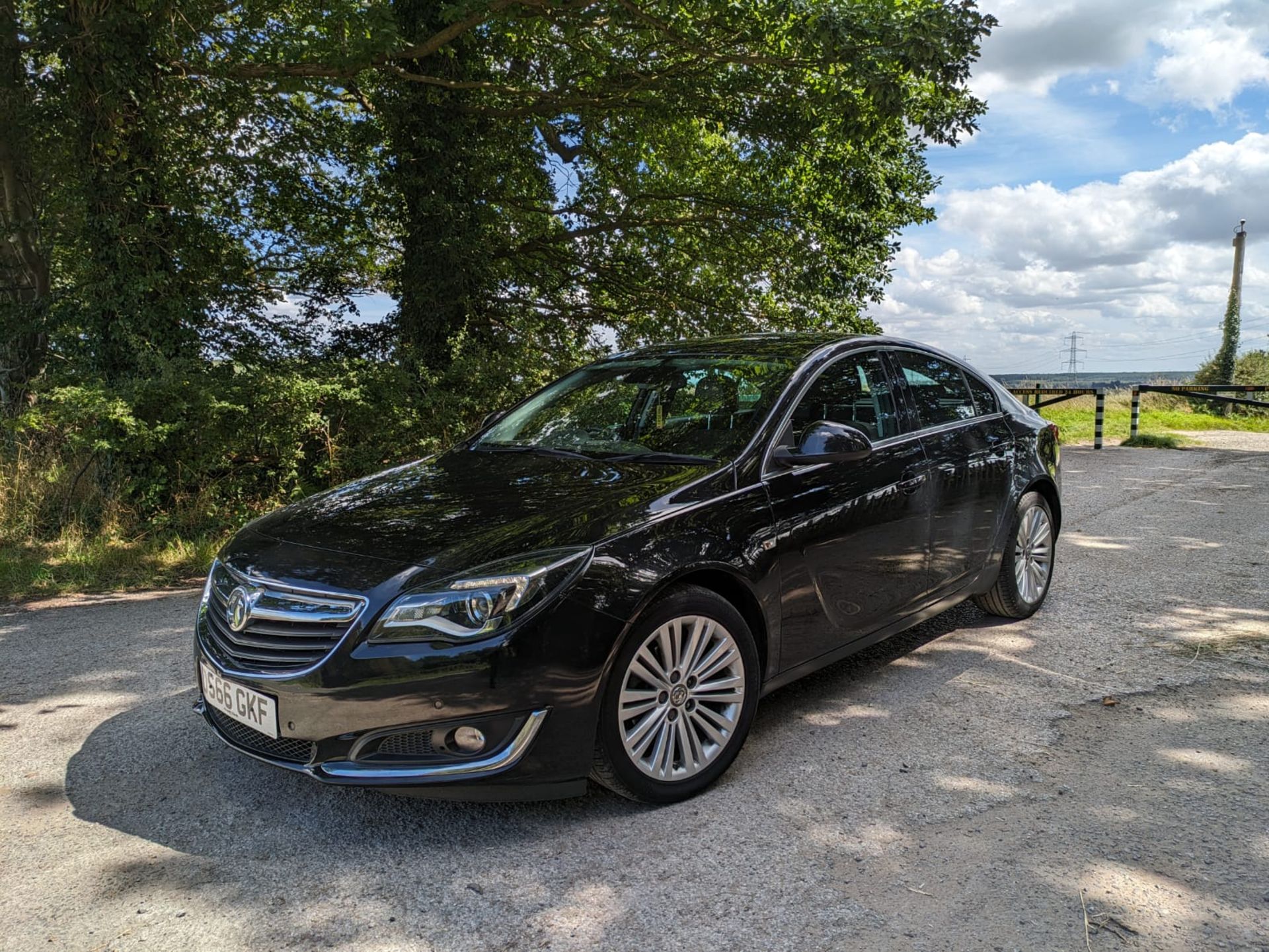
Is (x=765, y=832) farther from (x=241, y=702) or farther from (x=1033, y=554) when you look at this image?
(x=1033, y=554)

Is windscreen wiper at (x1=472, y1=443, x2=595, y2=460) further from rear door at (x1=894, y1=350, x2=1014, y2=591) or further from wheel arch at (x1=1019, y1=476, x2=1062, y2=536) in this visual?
wheel arch at (x1=1019, y1=476, x2=1062, y2=536)

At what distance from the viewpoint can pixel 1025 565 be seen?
5.38 metres

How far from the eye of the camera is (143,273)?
356 inches

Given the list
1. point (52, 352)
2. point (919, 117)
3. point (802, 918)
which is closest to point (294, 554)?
point (802, 918)

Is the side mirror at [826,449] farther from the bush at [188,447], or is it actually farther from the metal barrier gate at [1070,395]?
the metal barrier gate at [1070,395]

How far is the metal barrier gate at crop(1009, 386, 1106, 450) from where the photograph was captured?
16906mm

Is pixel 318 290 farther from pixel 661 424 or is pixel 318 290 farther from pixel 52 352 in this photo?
pixel 661 424

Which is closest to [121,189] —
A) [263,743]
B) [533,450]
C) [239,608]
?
[533,450]

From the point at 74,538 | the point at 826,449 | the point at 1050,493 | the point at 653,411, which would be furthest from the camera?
the point at 74,538

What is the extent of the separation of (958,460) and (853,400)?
31.4 inches

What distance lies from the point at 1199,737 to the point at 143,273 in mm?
9428

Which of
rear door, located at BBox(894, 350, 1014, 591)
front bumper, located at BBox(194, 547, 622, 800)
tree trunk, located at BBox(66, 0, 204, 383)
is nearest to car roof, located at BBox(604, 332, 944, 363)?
rear door, located at BBox(894, 350, 1014, 591)

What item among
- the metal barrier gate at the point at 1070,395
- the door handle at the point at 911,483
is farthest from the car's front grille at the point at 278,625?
the metal barrier gate at the point at 1070,395

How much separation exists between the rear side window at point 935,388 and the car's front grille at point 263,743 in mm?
3176
